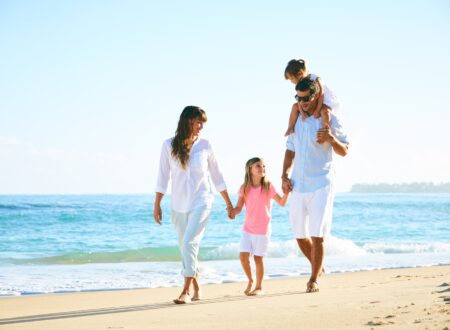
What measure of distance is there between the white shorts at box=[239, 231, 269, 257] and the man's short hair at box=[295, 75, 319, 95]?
1.76 metres

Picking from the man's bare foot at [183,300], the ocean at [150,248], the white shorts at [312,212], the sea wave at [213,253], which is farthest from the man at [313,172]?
the sea wave at [213,253]

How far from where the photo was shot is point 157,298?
6.82m

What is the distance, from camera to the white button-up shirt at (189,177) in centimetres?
599

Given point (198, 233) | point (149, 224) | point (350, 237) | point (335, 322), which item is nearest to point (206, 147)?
point (198, 233)

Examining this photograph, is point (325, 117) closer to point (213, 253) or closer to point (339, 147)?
point (339, 147)

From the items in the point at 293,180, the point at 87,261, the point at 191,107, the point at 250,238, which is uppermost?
the point at 191,107

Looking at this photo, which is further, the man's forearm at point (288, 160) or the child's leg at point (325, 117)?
the man's forearm at point (288, 160)

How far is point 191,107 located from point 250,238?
1636mm

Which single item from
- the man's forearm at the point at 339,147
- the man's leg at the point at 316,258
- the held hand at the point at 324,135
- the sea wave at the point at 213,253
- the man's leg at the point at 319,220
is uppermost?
the held hand at the point at 324,135

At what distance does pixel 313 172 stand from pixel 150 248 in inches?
463

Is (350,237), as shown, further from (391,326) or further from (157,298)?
(391,326)

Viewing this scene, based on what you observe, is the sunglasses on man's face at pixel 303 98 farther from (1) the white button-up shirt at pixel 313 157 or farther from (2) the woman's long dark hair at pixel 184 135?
(2) the woman's long dark hair at pixel 184 135

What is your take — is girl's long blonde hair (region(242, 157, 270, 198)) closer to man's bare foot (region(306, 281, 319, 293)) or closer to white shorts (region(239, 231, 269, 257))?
white shorts (region(239, 231, 269, 257))

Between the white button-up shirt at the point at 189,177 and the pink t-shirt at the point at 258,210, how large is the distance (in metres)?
0.91
